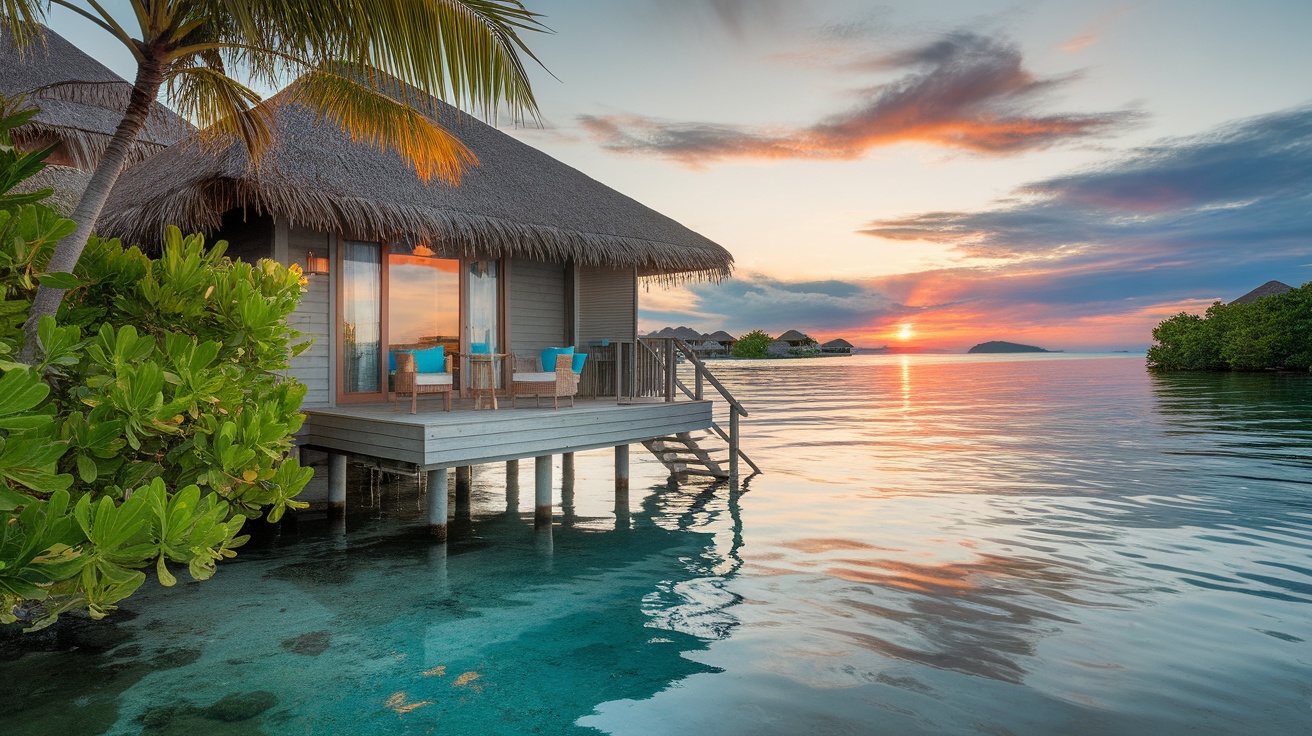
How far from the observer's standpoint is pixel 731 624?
525 cm

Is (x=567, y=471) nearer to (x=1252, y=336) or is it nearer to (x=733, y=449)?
(x=733, y=449)

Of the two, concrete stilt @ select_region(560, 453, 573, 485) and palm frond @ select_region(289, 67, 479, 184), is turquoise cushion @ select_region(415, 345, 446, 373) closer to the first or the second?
palm frond @ select_region(289, 67, 479, 184)

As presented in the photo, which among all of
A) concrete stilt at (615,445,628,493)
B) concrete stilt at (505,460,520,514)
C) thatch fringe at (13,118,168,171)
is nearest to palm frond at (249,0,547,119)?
concrete stilt at (505,460,520,514)

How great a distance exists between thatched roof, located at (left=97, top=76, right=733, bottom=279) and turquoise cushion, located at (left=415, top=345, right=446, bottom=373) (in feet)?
4.17

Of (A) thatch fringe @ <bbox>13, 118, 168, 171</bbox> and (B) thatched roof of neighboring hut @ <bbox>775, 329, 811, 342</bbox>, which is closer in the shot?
(A) thatch fringe @ <bbox>13, 118, 168, 171</bbox>

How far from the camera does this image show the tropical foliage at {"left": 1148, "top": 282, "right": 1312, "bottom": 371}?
41375 millimetres

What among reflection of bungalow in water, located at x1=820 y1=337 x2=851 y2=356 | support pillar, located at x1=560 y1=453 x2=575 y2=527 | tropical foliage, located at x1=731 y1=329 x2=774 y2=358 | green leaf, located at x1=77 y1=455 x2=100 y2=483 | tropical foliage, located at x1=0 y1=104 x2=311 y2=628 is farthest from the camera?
reflection of bungalow in water, located at x1=820 y1=337 x2=851 y2=356

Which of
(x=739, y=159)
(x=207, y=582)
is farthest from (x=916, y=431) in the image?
(x=207, y=582)

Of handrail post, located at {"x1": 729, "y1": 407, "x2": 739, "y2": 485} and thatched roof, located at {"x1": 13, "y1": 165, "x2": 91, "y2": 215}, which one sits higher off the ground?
thatched roof, located at {"x1": 13, "y1": 165, "x2": 91, "y2": 215}

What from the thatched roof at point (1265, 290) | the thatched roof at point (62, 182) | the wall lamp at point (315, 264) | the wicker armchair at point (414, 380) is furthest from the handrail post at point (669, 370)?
the thatched roof at point (1265, 290)

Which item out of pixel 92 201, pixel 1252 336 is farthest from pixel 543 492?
pixel 1252 336

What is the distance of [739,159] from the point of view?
57.8ft

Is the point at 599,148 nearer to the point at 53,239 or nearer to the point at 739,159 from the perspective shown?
the point at 739,159

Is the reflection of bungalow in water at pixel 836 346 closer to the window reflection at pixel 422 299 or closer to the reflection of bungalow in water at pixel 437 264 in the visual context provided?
the reflection of bungalow in water at pixel 437 264
